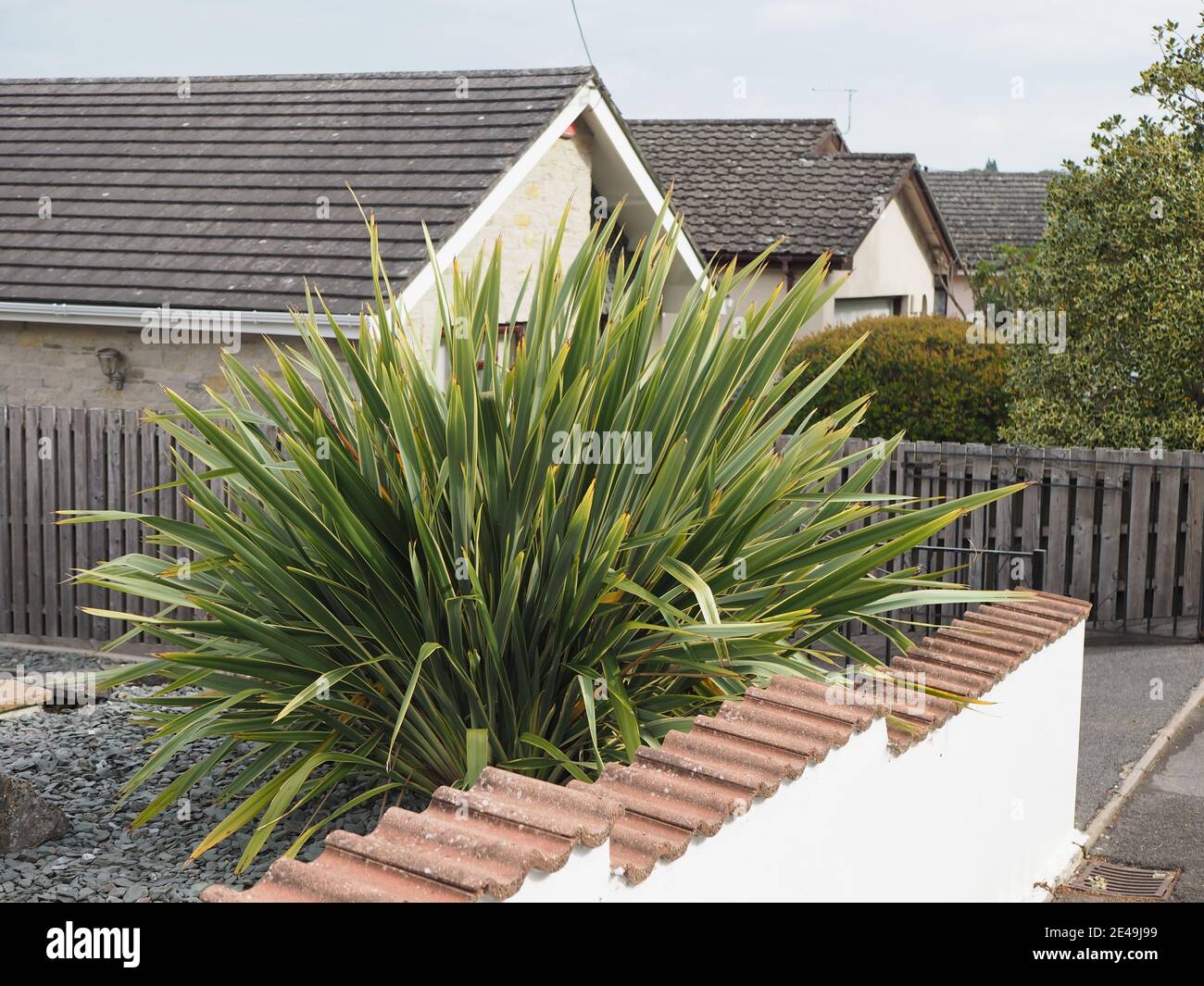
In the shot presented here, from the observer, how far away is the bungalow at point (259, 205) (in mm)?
11016

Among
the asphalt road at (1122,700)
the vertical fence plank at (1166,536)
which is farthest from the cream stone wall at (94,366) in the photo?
the vertical fence plank at (1166,536)

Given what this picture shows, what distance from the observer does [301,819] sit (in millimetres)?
4488

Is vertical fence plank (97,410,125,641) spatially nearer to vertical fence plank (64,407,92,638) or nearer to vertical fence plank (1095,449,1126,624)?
vertical fence plank (64,407,92,638)

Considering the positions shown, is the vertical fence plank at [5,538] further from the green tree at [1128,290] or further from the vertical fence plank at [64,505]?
the green tree at [1128,290]

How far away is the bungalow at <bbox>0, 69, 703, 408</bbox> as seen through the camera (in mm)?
11016

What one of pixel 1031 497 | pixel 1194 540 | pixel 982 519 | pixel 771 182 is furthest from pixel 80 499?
pixel 771 182

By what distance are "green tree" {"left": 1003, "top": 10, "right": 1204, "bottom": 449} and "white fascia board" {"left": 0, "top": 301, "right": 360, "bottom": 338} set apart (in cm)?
619

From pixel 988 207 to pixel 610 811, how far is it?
32920 mm

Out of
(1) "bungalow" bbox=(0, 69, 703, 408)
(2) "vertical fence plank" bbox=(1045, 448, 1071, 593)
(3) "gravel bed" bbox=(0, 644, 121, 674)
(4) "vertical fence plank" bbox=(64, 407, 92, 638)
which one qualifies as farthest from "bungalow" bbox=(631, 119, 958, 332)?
(3) "gravel bed" bbox=(0, 644, 121, 674)

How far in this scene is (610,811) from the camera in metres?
3.12
